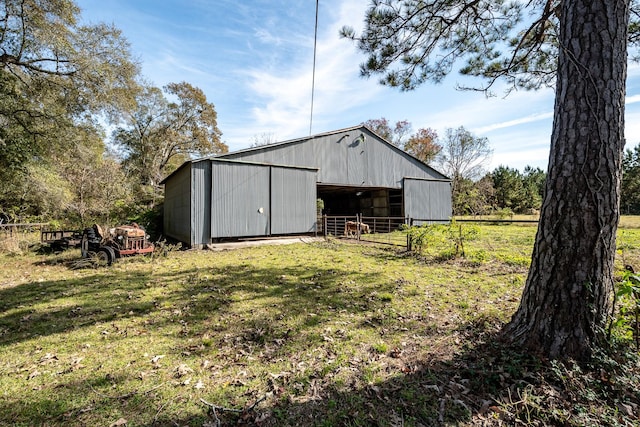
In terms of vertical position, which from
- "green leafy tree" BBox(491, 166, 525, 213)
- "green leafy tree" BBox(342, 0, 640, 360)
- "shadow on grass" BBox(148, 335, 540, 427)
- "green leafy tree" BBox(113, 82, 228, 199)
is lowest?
Result: "shadow on grass" BBox(148, 335, 540, 427)

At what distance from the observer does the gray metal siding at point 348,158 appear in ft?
38.8

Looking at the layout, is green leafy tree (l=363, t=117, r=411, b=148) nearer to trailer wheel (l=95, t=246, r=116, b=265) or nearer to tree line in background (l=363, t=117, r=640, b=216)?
tree line in background (l=363, t=117, r=640, b=216)

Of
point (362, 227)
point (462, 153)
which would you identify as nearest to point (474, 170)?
point (462, 153)

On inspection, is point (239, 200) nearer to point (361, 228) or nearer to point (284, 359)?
point (361, 228)

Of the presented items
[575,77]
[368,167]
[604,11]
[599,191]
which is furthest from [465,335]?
[368,167]

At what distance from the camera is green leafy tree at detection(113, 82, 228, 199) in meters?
23.5

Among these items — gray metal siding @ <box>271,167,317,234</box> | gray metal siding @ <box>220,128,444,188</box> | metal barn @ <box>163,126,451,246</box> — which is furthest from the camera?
gray metal siding @ <box>220,128,444,188</box>

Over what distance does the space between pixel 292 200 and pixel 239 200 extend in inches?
90.3

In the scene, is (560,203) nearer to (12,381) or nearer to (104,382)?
(104,382)

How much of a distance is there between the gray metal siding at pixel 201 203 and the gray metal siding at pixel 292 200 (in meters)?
2.47

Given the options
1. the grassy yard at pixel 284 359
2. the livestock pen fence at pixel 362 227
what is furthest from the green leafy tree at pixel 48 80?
the livestock pen fence at pixel 362 227

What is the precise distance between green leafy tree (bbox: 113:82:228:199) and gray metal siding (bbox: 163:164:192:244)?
10961 millimetres

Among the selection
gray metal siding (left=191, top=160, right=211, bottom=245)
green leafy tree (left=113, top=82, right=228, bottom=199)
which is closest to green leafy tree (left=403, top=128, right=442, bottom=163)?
green leafy tree (left=113, top=82, right=228, bottom=199)

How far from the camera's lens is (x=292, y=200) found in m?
12.0
